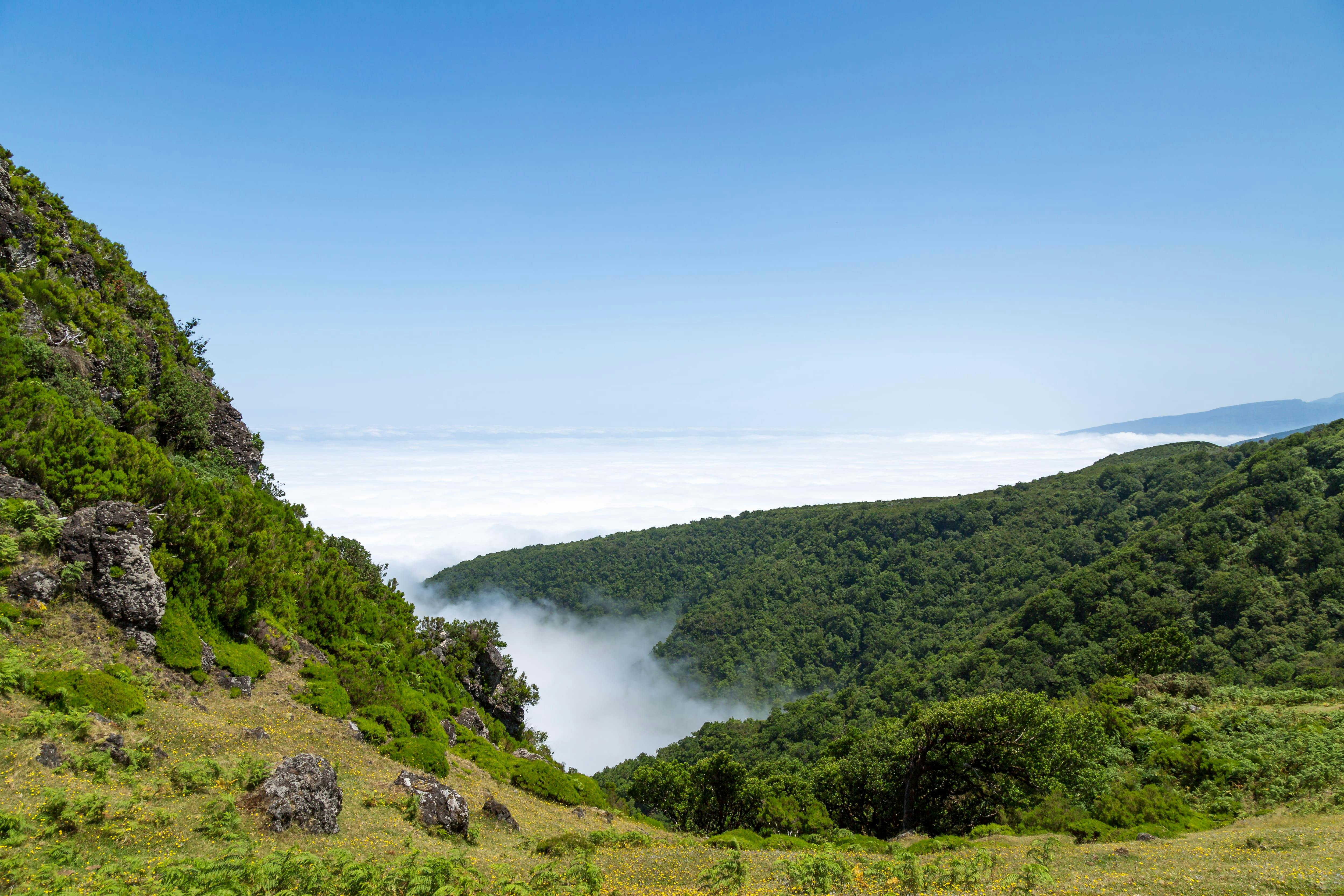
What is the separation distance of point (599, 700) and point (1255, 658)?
16776cm

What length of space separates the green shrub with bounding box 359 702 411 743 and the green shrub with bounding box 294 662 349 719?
0.80 meters

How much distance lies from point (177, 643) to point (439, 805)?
10470 mm

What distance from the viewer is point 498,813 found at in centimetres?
2097

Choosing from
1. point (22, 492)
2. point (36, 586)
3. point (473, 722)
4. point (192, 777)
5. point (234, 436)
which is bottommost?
point (473, 722)

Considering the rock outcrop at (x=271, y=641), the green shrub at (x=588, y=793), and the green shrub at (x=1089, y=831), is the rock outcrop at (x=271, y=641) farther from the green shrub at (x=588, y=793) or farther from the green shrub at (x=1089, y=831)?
the green shrub at (x=1089, y=831)

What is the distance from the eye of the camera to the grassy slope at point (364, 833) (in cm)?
1238

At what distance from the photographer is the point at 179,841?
12219mm

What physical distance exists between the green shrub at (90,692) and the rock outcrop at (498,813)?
10483 millimetres

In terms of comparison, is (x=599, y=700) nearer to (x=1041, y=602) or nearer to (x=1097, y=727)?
(x=1041, y=602)

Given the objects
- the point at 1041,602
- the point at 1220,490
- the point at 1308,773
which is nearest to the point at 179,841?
the point at 1308,773

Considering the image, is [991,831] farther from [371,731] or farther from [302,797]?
[302,797]

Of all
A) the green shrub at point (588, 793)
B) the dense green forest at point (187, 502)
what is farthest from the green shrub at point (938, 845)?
the dense green forest at point (187, 502)

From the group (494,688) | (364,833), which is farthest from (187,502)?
(494,688)

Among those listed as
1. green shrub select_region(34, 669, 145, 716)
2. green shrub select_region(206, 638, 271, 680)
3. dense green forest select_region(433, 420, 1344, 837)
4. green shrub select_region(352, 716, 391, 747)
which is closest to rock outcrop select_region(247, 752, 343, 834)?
green shrub select_region(34, 669, 145, 716)
